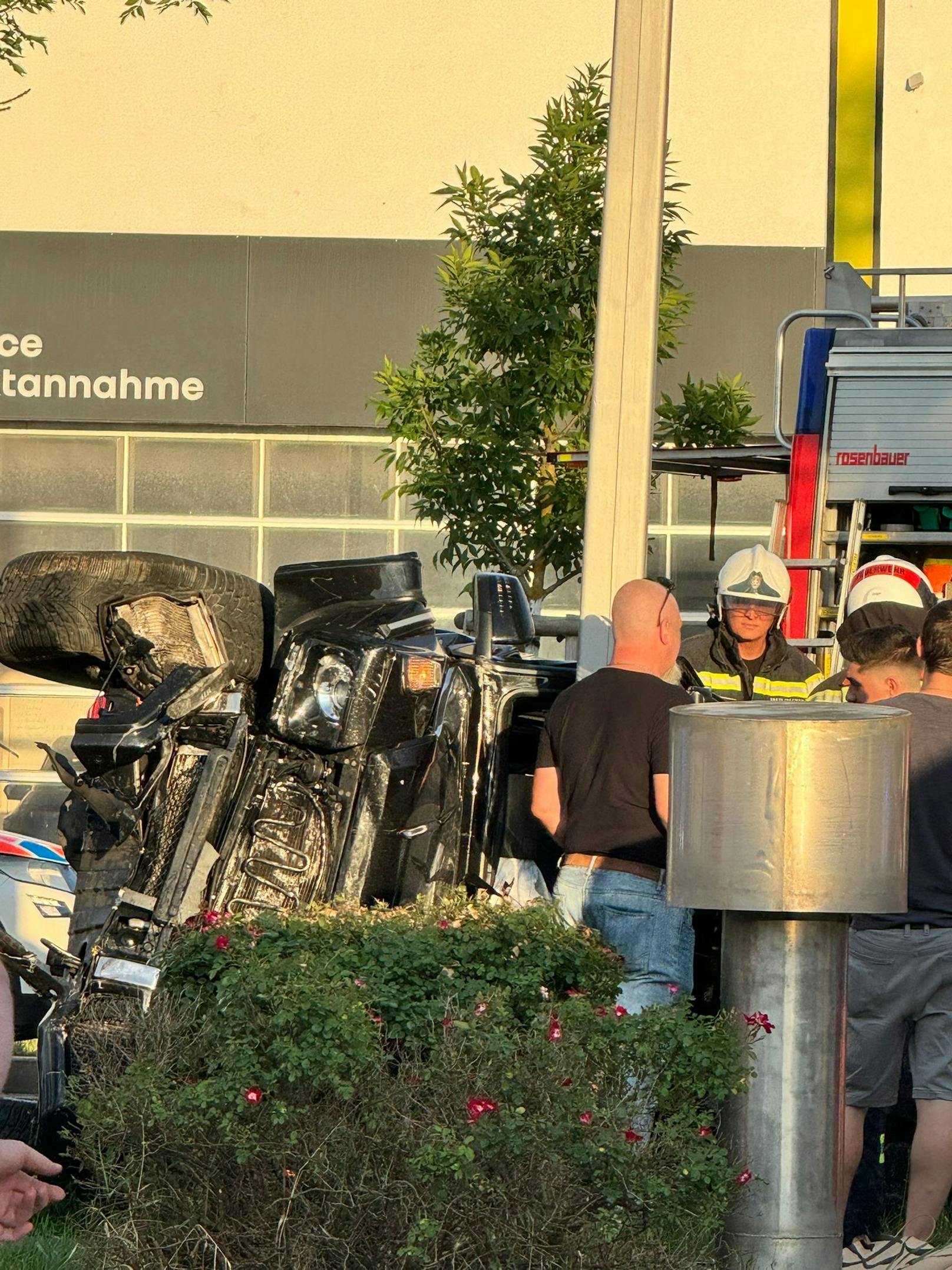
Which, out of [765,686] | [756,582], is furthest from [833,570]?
[765,686]

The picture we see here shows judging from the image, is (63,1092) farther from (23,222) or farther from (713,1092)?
(23,222)

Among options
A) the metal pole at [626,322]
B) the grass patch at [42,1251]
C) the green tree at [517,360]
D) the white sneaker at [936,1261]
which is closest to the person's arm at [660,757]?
the metal pole at [626,322]

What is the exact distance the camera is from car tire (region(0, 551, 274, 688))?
23.2 ft

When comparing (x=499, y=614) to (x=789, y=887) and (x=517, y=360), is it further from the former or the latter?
(x=517, y=360)

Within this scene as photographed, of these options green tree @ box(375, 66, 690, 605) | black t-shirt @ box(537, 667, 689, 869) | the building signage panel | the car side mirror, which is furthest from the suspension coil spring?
the building signage panel

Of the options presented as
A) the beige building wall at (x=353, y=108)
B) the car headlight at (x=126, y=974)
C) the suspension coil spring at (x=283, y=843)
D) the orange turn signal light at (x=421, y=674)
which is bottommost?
the car headlight at (x=126, y=974)

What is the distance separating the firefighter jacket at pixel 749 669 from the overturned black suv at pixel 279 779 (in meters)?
0.72

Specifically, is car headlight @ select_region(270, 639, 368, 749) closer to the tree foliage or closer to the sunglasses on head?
the sunglasses on head

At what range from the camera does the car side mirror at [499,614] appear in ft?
22.3

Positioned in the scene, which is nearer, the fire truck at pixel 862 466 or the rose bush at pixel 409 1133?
the rose bush at pixel 409 1133

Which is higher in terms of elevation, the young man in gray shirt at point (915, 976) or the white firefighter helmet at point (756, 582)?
the white firefighter helmet at point (756, 582)

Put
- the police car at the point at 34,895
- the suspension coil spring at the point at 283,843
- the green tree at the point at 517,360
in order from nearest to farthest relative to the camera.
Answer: the suspension coil spring at the point at 283,843, the police car at the point at 34,895, the green tree at the point at 517,360

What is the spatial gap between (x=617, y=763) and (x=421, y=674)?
3.79 feet

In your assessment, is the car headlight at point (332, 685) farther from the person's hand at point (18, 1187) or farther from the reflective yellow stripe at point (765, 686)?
the person's hand at point (18, 1187)
